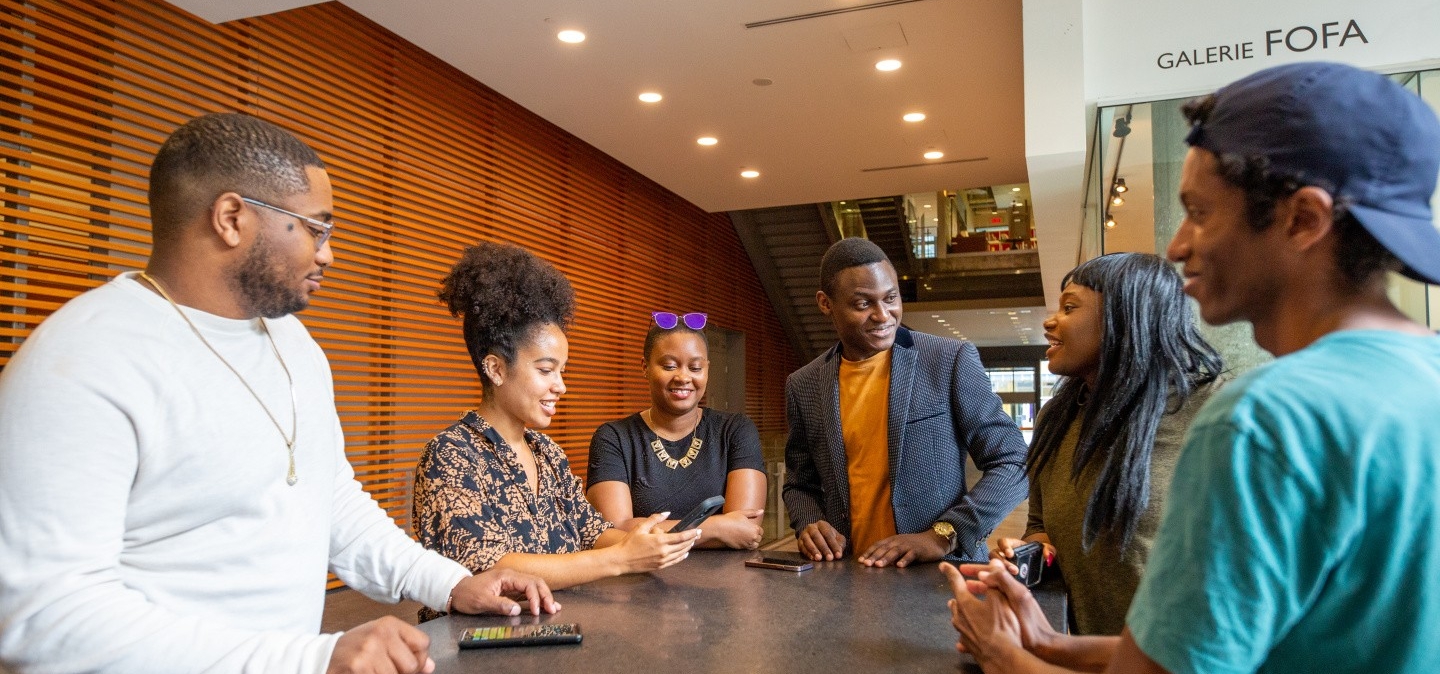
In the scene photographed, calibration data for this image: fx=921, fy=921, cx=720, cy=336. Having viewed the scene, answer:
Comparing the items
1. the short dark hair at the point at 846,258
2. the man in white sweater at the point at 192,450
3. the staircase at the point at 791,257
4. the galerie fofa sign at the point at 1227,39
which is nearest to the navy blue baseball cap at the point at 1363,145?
the man in white sweater at the point at 192,450

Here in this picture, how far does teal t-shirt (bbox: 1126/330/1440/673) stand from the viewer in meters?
0.73

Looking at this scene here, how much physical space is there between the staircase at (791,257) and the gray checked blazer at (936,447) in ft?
33.2

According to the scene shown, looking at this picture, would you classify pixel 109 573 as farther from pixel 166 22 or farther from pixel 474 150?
pixel 474 150

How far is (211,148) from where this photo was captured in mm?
1399

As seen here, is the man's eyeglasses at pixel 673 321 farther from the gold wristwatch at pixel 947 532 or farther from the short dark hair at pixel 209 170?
the short dark hair at pixel 209 170

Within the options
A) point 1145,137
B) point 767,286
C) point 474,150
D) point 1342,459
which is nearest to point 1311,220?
point 1342,459

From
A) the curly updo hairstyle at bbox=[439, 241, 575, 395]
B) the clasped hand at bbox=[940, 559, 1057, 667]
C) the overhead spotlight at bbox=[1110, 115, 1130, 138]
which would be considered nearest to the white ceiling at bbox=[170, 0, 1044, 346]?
the overhead spotlight at bbox=[1110, 115, 1130, 138]

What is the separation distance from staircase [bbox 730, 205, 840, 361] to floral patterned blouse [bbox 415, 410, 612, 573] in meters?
10.7

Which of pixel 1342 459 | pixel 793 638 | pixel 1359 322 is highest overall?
pixel 1359 322

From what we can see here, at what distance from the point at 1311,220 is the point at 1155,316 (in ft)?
3.87

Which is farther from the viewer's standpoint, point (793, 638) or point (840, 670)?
point (793, 638)

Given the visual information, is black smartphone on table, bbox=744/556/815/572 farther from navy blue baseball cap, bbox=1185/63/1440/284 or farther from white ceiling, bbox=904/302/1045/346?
white ceiling, bbox=904/302/1045/346

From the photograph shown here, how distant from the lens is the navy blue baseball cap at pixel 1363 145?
0.80 metres

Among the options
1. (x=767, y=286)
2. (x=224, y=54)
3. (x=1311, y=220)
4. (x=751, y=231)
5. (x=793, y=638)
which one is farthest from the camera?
(x=767, y=286)
